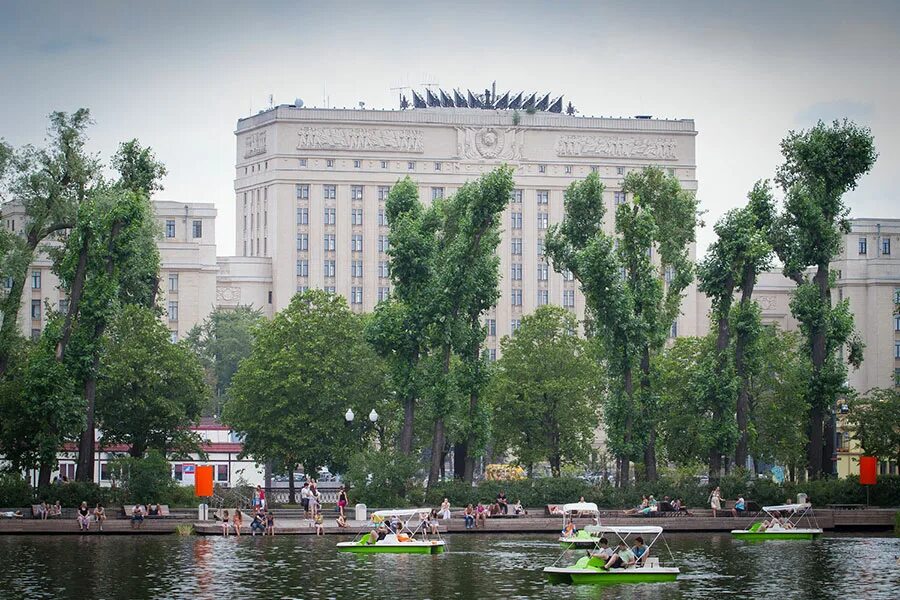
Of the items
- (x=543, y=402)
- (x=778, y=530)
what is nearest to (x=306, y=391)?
(x=543, y=402)

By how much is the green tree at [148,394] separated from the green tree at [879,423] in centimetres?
4263

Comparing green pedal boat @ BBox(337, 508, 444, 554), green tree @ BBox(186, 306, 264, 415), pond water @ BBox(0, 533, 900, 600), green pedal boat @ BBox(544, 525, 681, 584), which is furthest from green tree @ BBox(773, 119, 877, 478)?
green tree @ BBox(186, 306, 264, 415)

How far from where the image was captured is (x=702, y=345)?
384 feet

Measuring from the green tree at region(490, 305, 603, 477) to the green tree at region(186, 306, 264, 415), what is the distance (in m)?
59.0

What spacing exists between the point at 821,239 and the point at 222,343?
95.7 meters

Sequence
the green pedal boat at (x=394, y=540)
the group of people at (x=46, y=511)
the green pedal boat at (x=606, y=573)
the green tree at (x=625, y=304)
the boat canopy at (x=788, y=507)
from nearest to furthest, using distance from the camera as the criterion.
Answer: the green pedal boat at (x=606, y=573), the green pedal boat at (x=394, y=540), the boat canopy at (x=788, y=507), the group of people at (x=46, y=511), the green tree at (x=625, y=304)

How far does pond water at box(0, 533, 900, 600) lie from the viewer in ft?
188

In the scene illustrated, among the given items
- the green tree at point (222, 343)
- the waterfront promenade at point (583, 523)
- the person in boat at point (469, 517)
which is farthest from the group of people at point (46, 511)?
the green tree at point (222, 343)

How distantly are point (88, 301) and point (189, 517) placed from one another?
499 inches

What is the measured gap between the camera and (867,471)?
91.0 metres

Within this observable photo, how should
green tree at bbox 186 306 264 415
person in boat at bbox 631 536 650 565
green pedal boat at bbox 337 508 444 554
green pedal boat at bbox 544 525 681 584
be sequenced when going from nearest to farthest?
green pedal boat at bbox 544 525 681 584 → person in boat at bbox 631 536 650 565 → green pedal boat at bbox 337 508 444 554 → green tree at bbox 186 306 264 415

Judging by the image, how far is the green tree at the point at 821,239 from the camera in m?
94.9

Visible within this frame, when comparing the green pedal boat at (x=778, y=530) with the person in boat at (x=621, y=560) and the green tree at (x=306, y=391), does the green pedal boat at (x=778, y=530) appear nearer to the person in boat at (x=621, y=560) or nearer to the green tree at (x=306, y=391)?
the person in boat at (x=621, y=560)

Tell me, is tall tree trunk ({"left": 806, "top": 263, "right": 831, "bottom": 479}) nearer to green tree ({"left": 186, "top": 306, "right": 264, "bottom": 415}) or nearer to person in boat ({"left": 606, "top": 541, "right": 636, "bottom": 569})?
person in boat ({"left": 606, "top": 541, "right": 636, "bottom": 569})
